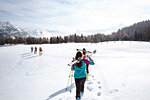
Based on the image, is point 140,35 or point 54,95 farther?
point 140,35

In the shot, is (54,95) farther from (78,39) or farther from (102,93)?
(78,39)

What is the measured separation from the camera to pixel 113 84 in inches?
215

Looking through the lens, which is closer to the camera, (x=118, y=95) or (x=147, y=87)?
(x=118, y=95)

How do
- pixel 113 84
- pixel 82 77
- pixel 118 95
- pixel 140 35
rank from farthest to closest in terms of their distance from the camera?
pixel 140 35 → pixel 113 84 → pixel 118 95 → pixel 82 77

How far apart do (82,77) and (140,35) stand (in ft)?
321

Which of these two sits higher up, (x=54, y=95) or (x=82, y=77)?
(x=82, y=77)

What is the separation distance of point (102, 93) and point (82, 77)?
1656 millimetres

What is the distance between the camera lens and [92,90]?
5.01 m

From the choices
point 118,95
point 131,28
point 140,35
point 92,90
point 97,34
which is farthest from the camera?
point 131,28

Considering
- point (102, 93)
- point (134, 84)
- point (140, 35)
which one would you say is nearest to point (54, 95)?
point (102, 93)

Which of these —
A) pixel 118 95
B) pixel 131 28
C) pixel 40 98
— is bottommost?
pixel 40 98

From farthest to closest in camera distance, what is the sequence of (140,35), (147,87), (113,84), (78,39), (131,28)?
1. (131,28)
2. (78,39)
3. (140,35)
4. (113,84)
5. (147,87)

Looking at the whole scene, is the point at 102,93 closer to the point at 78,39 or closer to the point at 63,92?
the point at 63,92

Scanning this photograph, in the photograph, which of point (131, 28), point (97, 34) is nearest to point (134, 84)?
point (97, 34)
